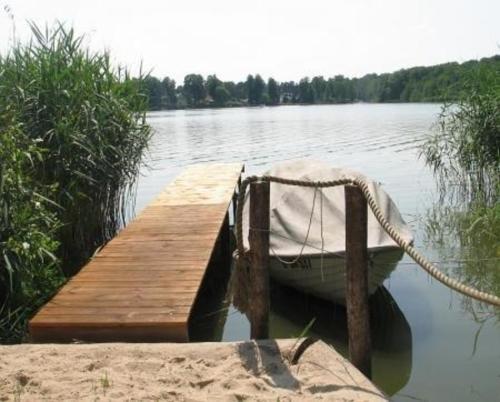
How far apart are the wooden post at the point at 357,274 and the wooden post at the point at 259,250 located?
0.60 meters

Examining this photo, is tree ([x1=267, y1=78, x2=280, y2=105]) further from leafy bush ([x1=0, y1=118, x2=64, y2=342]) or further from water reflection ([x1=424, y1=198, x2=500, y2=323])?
leafy bush ([x1=0, y1=118, x2=64, y2=342])

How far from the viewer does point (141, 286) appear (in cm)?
518

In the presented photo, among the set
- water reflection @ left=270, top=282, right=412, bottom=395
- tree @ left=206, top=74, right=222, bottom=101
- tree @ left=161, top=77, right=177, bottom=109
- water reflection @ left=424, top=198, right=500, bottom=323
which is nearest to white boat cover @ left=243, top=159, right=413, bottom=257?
water reflection @ left=270, top=282, right=412, bottom=395

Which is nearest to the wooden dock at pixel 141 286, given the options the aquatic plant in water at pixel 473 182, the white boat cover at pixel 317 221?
the white boat cover at pixel 317 221

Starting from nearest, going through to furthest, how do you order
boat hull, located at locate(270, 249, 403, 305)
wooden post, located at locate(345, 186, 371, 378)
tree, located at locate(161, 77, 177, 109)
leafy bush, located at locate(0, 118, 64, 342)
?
wooden post, located at locate(345, 186, 371, 378), leafy bush, located at locate(0, 118, 64, 342), boat hull, located at locate(270, 249, 403, 305), tree, located at locate(161, 77, 177, 109)

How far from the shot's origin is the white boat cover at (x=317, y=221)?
Result: 18.3 feet

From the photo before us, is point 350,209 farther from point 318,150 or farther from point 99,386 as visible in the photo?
point 318,150

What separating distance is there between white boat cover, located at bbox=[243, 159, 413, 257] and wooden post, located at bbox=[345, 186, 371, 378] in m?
1.51

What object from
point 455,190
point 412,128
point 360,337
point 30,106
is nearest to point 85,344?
point 360,337

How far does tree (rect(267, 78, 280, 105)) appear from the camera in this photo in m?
101

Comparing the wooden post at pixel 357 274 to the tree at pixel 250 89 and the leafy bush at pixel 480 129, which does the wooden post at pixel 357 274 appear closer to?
the leafy bush at pixel 480 129

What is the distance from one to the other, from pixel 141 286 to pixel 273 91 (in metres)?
100

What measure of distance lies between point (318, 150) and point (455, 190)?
35.1 ft

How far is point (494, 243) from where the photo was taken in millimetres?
8008
